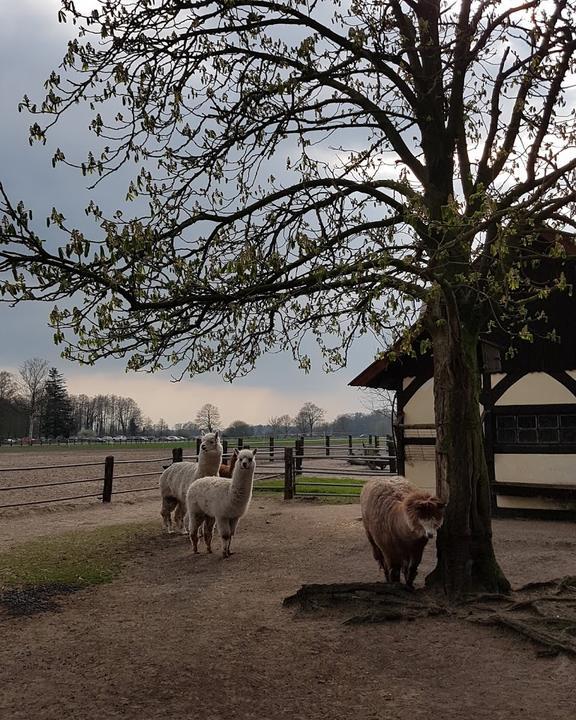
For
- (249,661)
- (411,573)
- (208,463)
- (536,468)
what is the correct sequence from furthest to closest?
(536,468) < (208,463) < (411,573) < (249,661)

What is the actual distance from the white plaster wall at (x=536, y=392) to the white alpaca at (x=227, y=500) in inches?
266

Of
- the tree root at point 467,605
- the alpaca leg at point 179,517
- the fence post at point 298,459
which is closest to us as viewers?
the tree root at point 467,605

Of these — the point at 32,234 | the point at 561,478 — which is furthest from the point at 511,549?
the point at 32,234

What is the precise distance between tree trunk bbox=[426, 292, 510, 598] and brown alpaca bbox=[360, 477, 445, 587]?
317 millimetres

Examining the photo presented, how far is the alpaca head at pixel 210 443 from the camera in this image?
10.4 m

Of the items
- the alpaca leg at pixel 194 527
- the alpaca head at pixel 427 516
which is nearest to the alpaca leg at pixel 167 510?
the alpaca leg at pixel 194 527

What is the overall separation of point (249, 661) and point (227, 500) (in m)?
4.07

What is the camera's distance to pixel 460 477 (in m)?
6.29

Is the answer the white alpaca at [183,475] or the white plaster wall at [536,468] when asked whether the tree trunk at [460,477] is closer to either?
the white alpaca at [183,475]

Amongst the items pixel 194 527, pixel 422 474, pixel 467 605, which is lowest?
pixel 467 605

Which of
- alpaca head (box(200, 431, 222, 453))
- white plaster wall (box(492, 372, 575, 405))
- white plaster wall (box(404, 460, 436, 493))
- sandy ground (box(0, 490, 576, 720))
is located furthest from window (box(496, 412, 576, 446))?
alpaca head (box(200, 431, 222, 453))

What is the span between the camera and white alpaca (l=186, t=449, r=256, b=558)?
865 cm

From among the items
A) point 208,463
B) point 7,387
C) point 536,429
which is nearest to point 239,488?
point 208,463

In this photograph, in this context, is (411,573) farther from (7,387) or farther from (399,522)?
(7,387)
